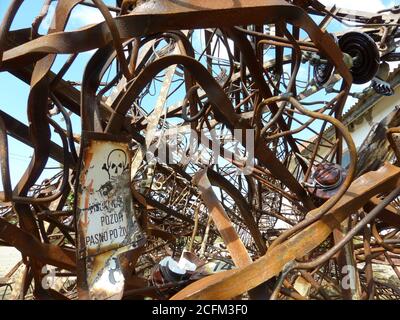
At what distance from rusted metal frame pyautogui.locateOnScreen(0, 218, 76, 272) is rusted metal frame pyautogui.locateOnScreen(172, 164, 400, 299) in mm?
423

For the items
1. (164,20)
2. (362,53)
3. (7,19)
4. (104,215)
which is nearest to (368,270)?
(362,53)

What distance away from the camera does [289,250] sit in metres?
0.86

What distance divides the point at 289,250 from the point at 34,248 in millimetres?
665

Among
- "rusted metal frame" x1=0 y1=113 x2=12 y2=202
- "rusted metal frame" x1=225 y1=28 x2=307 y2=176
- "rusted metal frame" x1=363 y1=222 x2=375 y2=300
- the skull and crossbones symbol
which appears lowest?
"rusted metal frame" x1=363 y1=222 x2=375 y2=300

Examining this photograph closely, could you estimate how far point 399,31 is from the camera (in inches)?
86.1

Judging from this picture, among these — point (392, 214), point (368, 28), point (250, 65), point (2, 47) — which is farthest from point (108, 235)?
point (368, 28)

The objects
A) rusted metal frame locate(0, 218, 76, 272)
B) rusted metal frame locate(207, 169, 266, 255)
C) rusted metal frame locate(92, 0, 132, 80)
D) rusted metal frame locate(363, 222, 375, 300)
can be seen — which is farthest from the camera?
rusted metal frame locate(207, 169, 266, 255)

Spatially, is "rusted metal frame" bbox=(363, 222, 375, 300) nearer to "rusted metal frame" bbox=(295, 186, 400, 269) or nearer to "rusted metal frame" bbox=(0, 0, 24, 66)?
"rusted metal frame" bbox=(295, 186, 400, 269)

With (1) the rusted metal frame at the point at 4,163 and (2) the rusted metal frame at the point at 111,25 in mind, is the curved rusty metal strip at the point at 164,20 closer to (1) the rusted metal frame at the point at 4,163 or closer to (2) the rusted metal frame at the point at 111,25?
(2) the rusted metal frame at the point at 111,25

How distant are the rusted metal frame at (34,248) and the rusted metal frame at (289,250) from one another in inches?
16.7

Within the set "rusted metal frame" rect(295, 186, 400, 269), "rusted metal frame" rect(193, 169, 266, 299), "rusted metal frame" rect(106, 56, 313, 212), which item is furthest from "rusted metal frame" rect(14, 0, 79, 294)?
"rusted metal frame" rect(295, 186, 400, 269)

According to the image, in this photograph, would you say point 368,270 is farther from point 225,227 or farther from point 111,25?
point 111,25

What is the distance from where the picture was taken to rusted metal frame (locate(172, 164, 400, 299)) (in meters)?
0.78

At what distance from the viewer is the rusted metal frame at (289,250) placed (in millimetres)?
783
